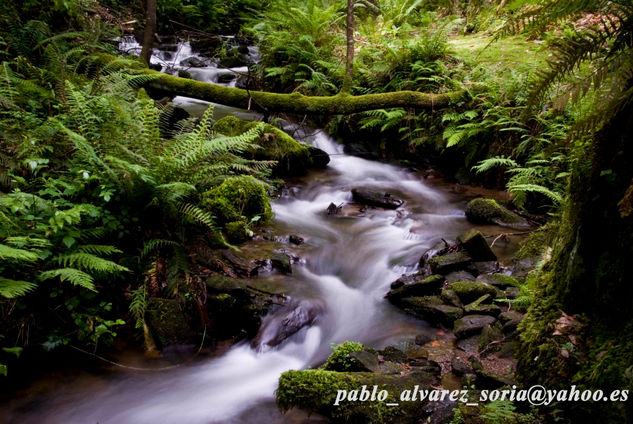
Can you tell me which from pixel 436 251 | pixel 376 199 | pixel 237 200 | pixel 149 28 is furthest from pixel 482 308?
pixel 149 28

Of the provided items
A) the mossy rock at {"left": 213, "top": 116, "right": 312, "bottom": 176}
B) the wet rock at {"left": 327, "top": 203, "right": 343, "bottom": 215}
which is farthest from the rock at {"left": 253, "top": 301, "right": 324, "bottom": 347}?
the mossy rock at {"left": 213, "top": 116, "right": 312, "bottom": 176}

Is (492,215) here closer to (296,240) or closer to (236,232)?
(296,240)

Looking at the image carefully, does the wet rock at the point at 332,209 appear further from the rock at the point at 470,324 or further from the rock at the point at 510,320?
the rock at the point at 510,320

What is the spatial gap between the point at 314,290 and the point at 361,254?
123cm

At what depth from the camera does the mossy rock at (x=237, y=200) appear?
5515 millimetres

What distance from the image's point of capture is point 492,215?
6.34 meters

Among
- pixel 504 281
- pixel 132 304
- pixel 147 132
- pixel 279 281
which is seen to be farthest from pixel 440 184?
pixel 132 304

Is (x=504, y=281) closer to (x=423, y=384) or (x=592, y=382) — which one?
(x=423, y=384)

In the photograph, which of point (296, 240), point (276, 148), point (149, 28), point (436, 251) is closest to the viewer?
point (436, 251)

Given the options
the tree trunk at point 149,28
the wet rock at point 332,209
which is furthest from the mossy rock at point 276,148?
the tree trunk at point 149,28

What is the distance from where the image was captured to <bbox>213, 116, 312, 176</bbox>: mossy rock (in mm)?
7574

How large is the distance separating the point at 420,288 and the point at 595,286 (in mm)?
2557

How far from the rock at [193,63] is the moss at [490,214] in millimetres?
9791

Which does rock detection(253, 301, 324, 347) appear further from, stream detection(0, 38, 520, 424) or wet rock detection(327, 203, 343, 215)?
wet rock detection(327, 203, 343, 215)
